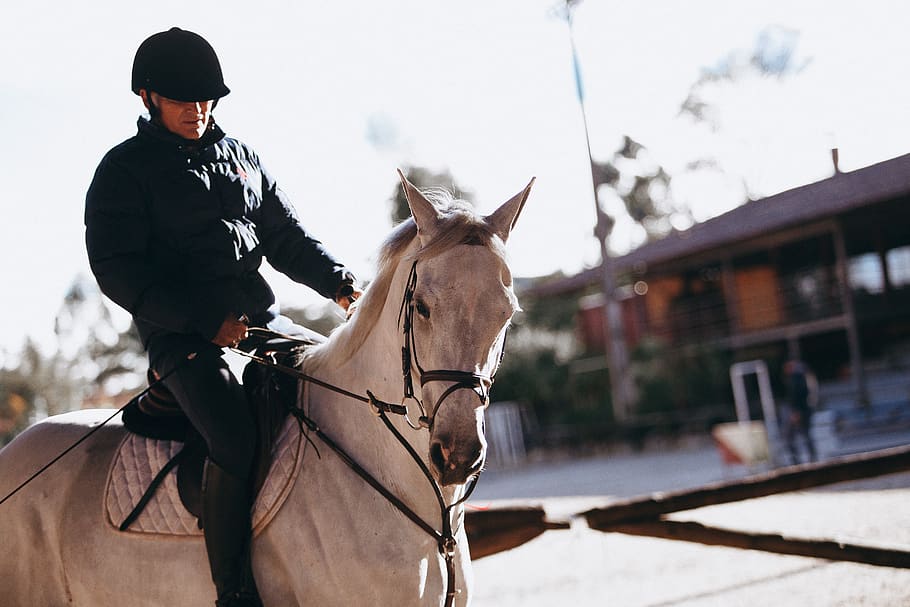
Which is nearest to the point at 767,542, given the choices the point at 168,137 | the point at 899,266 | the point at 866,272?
the point at 168,137

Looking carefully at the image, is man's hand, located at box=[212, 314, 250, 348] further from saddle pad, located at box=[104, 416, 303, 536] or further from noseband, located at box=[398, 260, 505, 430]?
noseband, located at box=[398, 260, 505, 430]

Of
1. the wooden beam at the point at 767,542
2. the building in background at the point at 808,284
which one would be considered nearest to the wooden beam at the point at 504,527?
the wooden beam at the point at 767,542

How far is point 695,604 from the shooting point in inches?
260

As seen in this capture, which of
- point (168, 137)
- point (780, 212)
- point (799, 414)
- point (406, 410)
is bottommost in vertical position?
point (799, 414)

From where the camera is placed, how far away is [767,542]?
204 inches

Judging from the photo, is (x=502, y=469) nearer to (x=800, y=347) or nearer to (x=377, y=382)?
(x=800, y=347)

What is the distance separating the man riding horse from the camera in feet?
9.20

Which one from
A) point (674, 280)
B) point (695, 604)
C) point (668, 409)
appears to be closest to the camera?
point (695, 604)

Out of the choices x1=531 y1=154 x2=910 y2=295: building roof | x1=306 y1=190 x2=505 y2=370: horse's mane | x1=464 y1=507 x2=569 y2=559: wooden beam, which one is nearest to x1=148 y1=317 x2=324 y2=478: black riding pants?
x1=306 y1=190 x2=505 y2=370: horse's mane

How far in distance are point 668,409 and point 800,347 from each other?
7.06 metres

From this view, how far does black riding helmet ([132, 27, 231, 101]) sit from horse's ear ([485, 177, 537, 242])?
1210 mm

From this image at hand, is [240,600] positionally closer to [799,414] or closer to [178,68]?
[178,68]

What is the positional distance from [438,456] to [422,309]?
0.48 metres

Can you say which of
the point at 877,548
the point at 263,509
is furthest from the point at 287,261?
the point at 877,548
